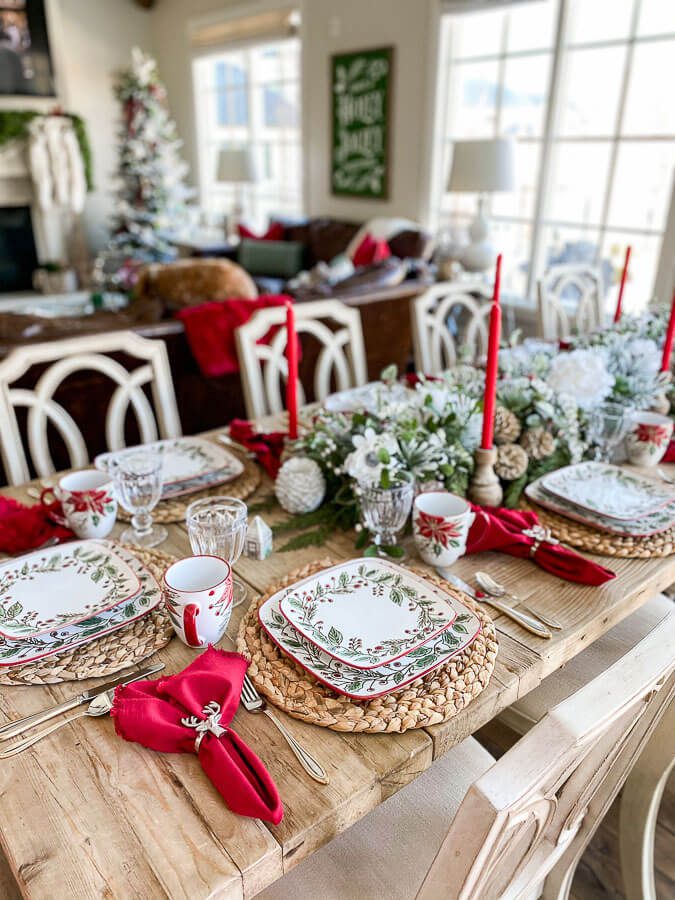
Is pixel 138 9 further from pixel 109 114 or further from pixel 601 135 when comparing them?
pixel 601 135

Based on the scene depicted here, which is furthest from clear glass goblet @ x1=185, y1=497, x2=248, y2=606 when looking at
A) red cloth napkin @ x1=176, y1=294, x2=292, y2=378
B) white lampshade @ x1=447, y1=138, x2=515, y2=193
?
white lampshade @ x1=447, y1=138, x2=515, y2=193

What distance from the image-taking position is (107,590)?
0.95 m

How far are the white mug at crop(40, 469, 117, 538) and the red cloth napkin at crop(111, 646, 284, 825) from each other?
0.39m

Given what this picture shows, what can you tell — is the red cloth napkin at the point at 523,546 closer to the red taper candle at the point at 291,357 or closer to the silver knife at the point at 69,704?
the red taper candle at the point at 291,357

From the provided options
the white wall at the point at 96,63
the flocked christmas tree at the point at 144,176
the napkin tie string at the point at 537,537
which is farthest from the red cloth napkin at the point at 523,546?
the white wall at the point at 96,63

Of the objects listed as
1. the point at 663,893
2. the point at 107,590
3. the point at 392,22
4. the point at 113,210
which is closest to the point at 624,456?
the point at 663,893

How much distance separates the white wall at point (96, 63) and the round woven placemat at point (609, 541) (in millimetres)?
6797

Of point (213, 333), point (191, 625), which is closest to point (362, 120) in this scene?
point (213, 333)

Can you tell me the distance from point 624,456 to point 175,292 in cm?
242

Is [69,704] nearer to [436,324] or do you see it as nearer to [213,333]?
[436,324]

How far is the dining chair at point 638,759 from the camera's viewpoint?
1043 millimetres

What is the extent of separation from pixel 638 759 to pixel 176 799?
29.7 inches

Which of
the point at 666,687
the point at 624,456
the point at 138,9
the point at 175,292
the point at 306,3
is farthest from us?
the point at 138,9

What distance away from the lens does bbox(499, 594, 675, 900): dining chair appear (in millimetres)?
1043
